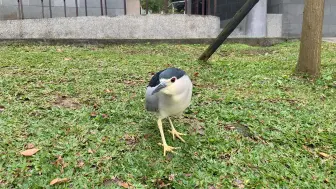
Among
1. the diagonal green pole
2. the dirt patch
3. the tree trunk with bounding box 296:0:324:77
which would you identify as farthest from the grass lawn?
the diagonal green pole

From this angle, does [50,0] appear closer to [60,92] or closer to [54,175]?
[60,92]

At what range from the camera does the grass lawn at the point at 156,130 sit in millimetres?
2615

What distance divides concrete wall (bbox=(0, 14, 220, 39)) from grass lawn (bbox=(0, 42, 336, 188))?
2.82m

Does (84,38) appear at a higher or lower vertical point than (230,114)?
higher

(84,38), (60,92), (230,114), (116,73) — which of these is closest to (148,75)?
(116,73)

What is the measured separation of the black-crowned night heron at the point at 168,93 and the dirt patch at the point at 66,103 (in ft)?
3.85

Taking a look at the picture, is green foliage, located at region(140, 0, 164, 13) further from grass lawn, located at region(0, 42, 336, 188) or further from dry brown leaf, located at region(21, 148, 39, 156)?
dry brown leaf, located at region(21, 148, 39, 156)

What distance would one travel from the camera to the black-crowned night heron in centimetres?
249

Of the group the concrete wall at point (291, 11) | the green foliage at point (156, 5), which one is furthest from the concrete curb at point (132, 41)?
the green foliage at point (156, 5)

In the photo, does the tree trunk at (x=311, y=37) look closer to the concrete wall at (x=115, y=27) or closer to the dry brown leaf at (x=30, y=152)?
the dry brown leaf at (x=30, y=152)

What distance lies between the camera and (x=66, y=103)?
3.82m

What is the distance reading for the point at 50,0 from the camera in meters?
8.97

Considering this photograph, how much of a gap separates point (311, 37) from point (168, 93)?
10.2ft

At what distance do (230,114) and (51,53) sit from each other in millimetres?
4092
